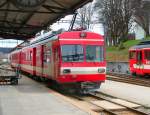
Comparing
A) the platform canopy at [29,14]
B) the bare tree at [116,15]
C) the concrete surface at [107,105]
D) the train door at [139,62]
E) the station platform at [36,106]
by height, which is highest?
the bare tree at [116,15]

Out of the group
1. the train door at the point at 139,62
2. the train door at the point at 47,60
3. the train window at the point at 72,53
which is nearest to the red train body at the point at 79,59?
the train window at the point at 72,53

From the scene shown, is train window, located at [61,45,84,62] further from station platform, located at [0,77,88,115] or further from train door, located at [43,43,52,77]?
station platform, located at [0,77,88,115]

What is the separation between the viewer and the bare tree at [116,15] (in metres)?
67.7

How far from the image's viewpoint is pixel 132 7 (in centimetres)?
6700

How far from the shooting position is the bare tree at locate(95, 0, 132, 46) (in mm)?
67688

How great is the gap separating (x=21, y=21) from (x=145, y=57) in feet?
45.4

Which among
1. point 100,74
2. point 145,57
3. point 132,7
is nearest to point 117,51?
point 132,7

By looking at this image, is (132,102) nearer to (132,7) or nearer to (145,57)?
(145,57)

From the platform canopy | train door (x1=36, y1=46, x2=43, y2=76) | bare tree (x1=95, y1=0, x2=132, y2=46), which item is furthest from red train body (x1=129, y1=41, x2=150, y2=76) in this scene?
bare tree (x1=95, y1=0, x2=132, y2=46)

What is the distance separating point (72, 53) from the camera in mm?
19031

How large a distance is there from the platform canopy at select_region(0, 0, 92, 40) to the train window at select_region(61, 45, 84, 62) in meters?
1.34

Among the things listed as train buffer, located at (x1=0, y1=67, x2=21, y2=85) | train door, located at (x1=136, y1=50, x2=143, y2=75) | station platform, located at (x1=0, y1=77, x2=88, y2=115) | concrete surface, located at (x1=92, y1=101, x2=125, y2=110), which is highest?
train door, located at (x1=136, y1=50, x2=143, y2=75)

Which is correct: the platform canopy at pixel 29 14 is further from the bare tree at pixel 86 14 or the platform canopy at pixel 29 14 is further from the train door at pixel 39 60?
the bare tree at pixel 86 14

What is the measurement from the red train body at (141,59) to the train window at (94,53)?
13.3 meters
